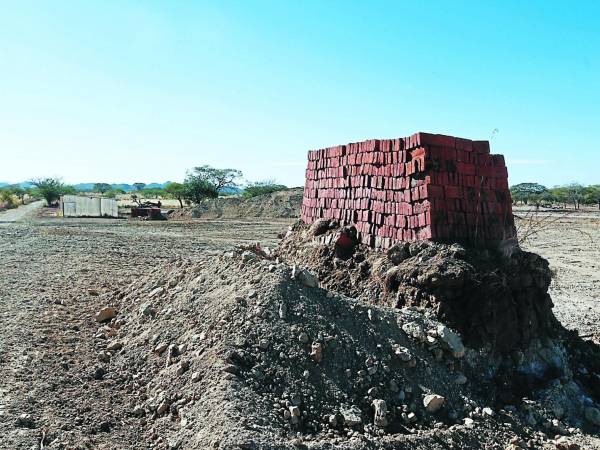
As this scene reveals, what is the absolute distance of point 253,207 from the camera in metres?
38.0

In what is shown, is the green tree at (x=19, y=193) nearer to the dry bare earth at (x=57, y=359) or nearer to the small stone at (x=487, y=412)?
the dry bare earth at (x=57, y=359)

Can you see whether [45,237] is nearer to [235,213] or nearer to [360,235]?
[360,235]

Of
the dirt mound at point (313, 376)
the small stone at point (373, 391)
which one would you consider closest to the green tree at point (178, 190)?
the dirt mound at point (313, 376)

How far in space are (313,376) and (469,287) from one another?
193 centimetres

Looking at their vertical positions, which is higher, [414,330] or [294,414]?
[414,330]

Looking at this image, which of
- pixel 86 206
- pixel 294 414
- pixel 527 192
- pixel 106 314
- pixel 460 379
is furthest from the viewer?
pixel 527 192

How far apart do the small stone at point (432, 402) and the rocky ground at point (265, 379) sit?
1cm

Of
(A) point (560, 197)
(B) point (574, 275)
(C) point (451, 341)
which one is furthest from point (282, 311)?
(A) point (560, 197)

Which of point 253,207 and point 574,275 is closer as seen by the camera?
point 574,275

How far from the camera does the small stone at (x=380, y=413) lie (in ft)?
12.0

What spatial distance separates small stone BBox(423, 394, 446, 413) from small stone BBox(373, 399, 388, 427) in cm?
38

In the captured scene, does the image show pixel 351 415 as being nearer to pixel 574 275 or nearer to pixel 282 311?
pixel 282 311

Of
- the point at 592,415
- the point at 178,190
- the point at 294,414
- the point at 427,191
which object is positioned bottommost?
the point at 592,415

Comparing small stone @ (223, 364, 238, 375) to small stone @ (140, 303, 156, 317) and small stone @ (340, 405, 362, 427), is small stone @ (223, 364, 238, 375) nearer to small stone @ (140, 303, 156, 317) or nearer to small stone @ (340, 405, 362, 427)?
small stone @ (340, 405, 362, 427)
